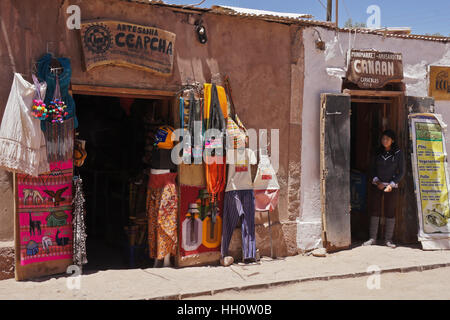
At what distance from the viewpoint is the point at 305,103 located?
7.45 m

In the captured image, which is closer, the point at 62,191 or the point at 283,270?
the point at 62,191

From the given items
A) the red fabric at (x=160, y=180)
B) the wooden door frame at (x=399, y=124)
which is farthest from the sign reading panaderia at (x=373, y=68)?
the red fabric at (x=160, y=180)

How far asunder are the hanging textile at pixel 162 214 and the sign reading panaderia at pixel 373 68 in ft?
11.2

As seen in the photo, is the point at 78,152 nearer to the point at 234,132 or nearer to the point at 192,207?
the point at 192,207

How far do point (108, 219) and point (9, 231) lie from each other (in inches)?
104

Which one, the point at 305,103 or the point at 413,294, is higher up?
the point at 305,103

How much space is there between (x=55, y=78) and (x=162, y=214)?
84.9 inches

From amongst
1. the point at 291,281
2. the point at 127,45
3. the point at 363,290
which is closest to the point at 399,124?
the point at 363,290

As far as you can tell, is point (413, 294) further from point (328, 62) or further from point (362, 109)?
point (362, 109)

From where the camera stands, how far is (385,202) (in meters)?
8.00

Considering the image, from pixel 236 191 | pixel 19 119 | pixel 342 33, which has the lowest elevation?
pixel 236 191

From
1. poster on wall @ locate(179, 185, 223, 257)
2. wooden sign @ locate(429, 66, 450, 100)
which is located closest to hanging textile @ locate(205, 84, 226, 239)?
poster on wall @ locate(179, 185, 223, 257)

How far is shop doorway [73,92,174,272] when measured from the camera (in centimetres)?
695
